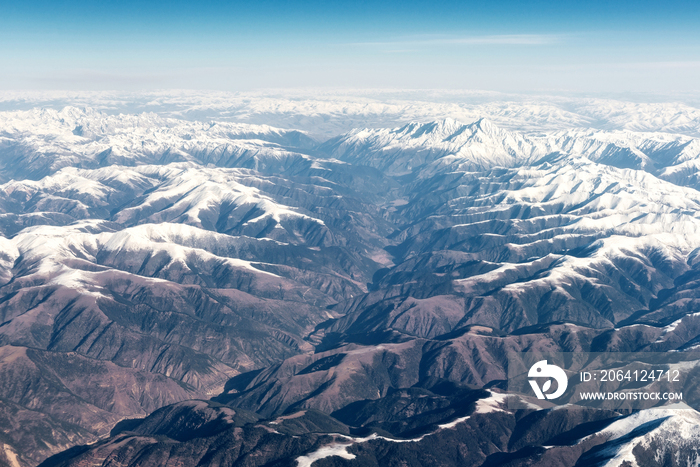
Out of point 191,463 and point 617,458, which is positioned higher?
point 617,458

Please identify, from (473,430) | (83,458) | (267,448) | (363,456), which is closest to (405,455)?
(363,456)

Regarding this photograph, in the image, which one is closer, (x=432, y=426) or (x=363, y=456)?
(x=363, y=456)

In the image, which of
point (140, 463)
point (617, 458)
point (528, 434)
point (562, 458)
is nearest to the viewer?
point (617, 458)

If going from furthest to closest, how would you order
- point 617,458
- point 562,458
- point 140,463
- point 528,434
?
1. point 528,434
2. point 140,463
3. point 562,458
4. point 617,458

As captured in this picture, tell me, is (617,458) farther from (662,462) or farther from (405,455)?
(405,455)

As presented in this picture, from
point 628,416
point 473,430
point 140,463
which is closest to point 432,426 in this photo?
point 473,430

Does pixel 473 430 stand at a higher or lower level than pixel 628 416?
lower

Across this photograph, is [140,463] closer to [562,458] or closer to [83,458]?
[83,458]

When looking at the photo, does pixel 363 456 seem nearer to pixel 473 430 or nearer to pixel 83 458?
pixel 473 430

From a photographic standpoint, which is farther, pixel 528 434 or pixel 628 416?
pixel 528 434
